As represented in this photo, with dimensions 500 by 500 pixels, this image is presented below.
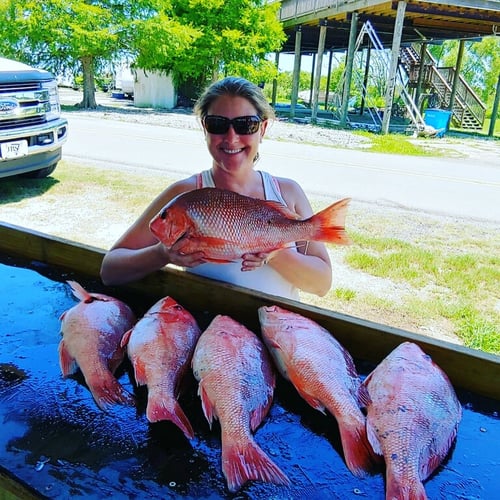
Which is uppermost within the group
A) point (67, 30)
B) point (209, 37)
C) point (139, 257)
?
point (209, 37)

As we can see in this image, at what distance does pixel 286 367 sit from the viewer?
143 cm

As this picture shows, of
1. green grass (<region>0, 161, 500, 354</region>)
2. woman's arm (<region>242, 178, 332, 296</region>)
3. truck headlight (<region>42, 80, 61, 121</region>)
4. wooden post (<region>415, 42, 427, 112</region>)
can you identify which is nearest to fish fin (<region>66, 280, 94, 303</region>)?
woman's arm (<region>242, 178, 332, 296</region>)

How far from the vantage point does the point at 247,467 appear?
1.08 metres

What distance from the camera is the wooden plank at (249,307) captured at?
4.82 ft

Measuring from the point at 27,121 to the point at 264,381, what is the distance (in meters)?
6.43

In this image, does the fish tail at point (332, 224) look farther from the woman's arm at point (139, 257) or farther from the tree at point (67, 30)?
the tree at point (67, 30)

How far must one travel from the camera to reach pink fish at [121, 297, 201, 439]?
4.12 ft

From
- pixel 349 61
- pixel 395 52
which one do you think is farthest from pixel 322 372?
pixel 349 61

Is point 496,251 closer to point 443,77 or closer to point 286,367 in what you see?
point 286,367

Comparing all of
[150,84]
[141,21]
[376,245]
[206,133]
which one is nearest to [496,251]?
[376,245]

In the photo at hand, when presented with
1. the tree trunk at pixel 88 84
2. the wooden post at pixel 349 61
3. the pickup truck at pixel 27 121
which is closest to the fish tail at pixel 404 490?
the pickup truck at pixel 27 121

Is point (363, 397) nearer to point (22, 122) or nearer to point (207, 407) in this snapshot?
point (207, 407)

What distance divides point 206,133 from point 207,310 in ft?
2.61

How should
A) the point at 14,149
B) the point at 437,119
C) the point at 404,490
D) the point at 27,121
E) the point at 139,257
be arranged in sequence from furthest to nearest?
the point at 437,119 → the point at 27,121 → the point at 14,149 → the point at 139,257 → the point at 404,490
